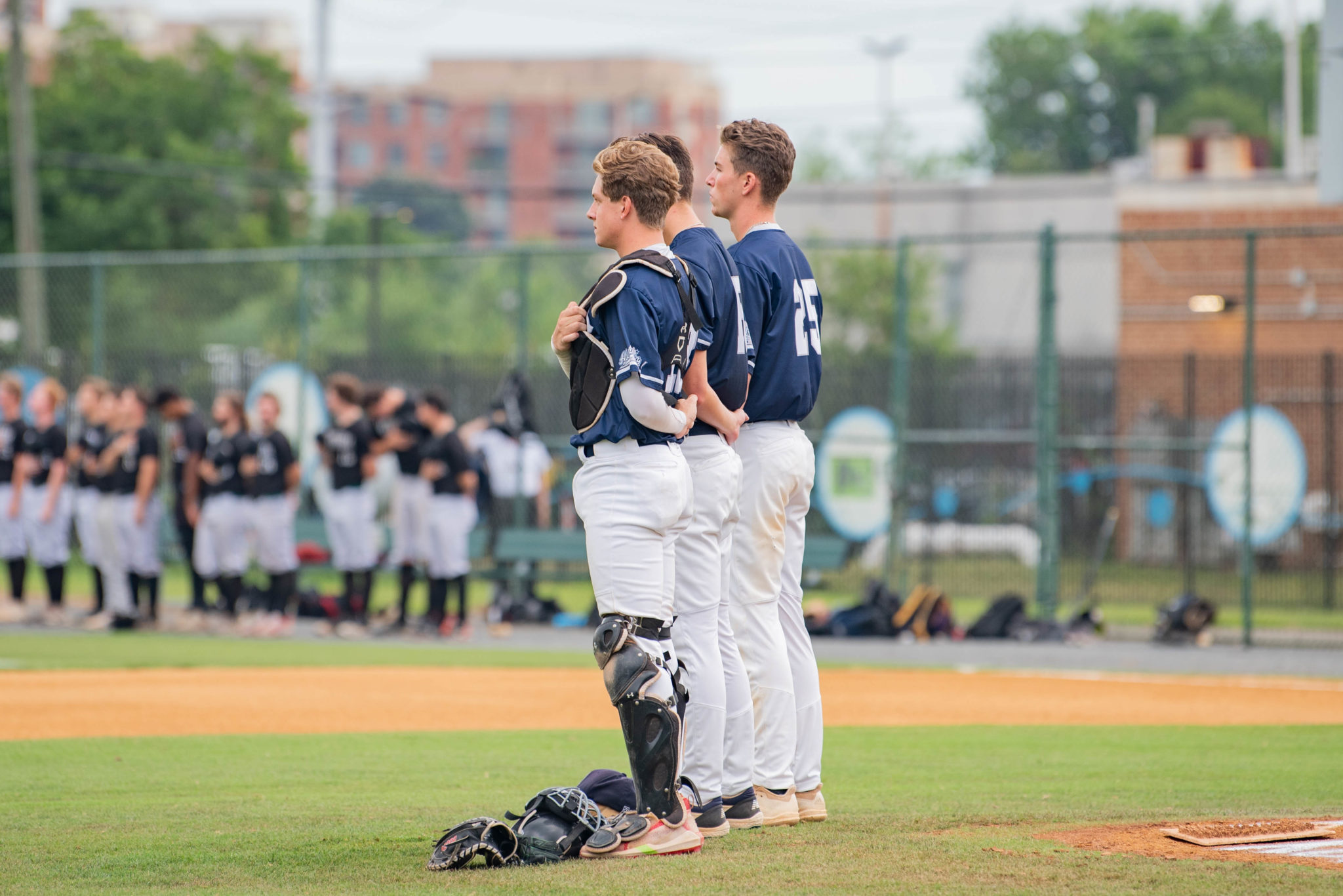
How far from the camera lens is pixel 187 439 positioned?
49.2 feet

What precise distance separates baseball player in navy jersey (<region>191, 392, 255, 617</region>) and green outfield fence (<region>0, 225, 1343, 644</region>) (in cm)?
250

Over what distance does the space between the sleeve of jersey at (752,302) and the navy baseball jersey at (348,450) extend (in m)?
9.47

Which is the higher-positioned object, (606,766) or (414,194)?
(414,194)

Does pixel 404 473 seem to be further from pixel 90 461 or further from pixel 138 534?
pixel 90 461

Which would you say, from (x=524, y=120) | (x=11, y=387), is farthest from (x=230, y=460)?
(x=524, y=120)

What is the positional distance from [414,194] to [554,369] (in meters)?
73.7

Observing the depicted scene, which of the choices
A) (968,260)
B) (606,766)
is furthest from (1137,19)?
(606,766)

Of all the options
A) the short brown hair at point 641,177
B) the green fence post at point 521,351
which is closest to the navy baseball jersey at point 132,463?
the green fence post at point 521,351

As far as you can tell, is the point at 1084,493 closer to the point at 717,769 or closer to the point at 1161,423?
the point at 1161,423

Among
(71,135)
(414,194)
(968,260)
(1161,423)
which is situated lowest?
(1161,423)

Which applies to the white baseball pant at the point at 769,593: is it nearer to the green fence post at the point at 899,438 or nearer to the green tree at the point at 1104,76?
the green fence post at the point at 899,438

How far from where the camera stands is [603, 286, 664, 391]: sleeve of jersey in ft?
16.5

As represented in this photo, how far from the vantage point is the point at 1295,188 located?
1142 inches

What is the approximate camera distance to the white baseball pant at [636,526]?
199 inches
